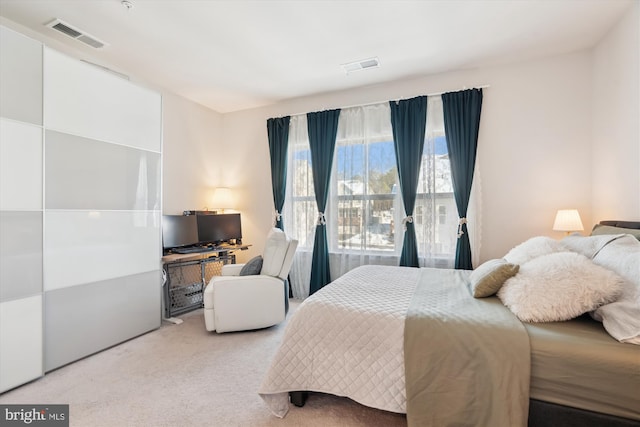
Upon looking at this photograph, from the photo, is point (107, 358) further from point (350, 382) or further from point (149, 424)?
point (350, 382)

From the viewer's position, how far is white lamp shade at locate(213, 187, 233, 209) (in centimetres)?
454

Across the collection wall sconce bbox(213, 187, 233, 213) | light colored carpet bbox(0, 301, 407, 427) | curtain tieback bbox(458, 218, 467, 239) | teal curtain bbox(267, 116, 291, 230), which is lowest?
light colored carpet bbox(0, 301, 407, 427)

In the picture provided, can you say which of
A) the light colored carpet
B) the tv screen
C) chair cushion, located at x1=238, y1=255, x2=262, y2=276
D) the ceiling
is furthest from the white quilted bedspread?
the tv screen

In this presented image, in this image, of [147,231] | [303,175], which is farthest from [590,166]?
[147,231]

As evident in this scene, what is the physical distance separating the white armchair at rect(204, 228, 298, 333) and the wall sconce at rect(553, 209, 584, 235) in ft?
8.59

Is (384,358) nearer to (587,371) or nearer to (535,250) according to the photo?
(587,371)

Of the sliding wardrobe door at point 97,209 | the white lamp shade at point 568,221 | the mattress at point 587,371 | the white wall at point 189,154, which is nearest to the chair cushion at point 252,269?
the sliding wardrobe door at point 97,209

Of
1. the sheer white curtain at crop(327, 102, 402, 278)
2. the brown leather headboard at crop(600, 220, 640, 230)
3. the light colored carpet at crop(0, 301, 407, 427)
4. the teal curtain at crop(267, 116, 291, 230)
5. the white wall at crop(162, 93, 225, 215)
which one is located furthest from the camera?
the teal curtain at crop(267, 116, 291, 230)

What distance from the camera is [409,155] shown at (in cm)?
355

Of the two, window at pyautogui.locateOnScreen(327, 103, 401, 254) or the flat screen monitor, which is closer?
the flat screen monitor

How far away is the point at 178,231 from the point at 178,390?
208 centimetres

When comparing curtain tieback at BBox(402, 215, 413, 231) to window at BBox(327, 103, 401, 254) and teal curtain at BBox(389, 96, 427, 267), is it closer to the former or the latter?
teal curtain at BBox(389, 96, 427, 267)

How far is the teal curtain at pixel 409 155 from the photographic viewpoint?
11.5 ft

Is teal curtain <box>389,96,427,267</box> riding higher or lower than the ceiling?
lower
